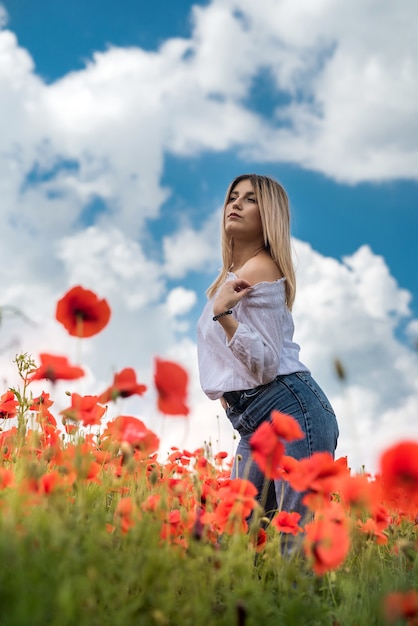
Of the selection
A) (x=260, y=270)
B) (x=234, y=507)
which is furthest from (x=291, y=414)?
(x=234, y=507)

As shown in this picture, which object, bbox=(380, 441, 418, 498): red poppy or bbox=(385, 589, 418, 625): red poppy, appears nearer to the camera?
bbox=(385, 589, 418, 625): red poppy

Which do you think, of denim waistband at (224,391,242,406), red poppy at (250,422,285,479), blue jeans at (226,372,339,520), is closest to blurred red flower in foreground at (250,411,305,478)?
red poppy at (250,422,285,479)

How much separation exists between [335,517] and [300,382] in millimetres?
1131

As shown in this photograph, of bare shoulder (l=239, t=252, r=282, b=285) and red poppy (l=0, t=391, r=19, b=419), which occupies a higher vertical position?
bare shoulder (l=239, t=252, r=282, b=285)

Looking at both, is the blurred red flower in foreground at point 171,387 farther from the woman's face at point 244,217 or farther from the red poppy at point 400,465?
the woman's face at point 244,217

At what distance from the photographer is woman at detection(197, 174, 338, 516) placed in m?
3.35

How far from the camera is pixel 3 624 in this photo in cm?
180

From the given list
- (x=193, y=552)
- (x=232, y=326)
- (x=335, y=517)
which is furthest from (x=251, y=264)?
(x=193, y=552)

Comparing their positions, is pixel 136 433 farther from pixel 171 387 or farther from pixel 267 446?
pixel 267 446

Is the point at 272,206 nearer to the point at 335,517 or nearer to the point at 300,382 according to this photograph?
the point at 300,382

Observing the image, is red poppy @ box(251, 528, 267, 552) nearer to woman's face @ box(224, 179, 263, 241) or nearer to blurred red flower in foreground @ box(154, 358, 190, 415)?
blurred red flower in foreground @ box(154, 358, 190, 415)

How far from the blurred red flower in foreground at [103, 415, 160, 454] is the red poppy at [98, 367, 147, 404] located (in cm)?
16

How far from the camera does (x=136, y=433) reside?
95.5 inches

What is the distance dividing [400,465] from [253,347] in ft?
4.57
